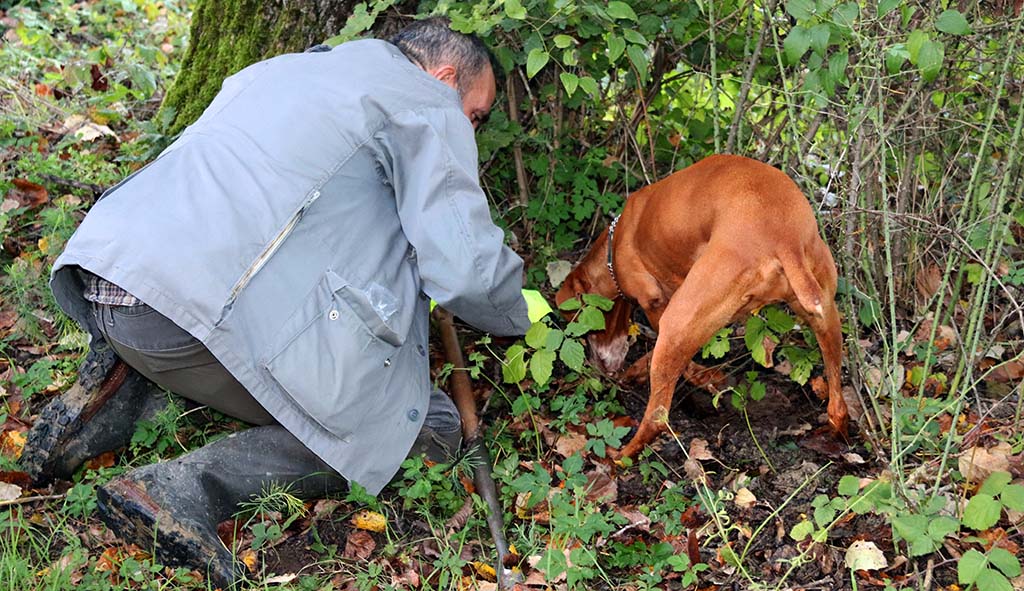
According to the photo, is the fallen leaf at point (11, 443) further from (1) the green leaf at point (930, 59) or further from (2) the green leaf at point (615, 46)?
(1) the green leaf at point (930, 59)

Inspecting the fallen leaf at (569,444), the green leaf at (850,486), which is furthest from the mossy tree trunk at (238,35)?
the green leaf at (850,486)

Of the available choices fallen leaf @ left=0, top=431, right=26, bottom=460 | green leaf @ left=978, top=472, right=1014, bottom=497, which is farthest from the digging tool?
fallen leaf @ left=0, top=431, right=26, bottom=460

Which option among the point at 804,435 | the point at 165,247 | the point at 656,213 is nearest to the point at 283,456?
the point at 165,247

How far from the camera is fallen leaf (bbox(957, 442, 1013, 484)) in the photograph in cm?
337

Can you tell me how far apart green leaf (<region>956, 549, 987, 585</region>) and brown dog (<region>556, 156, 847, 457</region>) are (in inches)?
42.2

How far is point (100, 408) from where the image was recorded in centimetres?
370

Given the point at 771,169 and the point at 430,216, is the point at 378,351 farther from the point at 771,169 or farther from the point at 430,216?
the point at 771,169

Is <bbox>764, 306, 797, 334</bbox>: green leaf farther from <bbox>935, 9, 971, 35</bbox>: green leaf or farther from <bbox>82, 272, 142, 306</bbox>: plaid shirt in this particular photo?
<bbox>82, 272, 142, 306</bbox>: plaid shirt

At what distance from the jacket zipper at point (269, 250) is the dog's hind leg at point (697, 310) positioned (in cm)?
139

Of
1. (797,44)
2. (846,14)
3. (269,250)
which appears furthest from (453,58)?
(846,14)

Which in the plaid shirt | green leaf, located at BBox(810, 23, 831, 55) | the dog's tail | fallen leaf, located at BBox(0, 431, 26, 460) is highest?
green leaf, located at BBox(810, 23, 831, 55)

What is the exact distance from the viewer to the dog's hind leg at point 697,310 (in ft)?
11.6

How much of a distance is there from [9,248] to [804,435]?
3.71 m

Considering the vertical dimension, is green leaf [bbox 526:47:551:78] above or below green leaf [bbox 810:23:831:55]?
below
